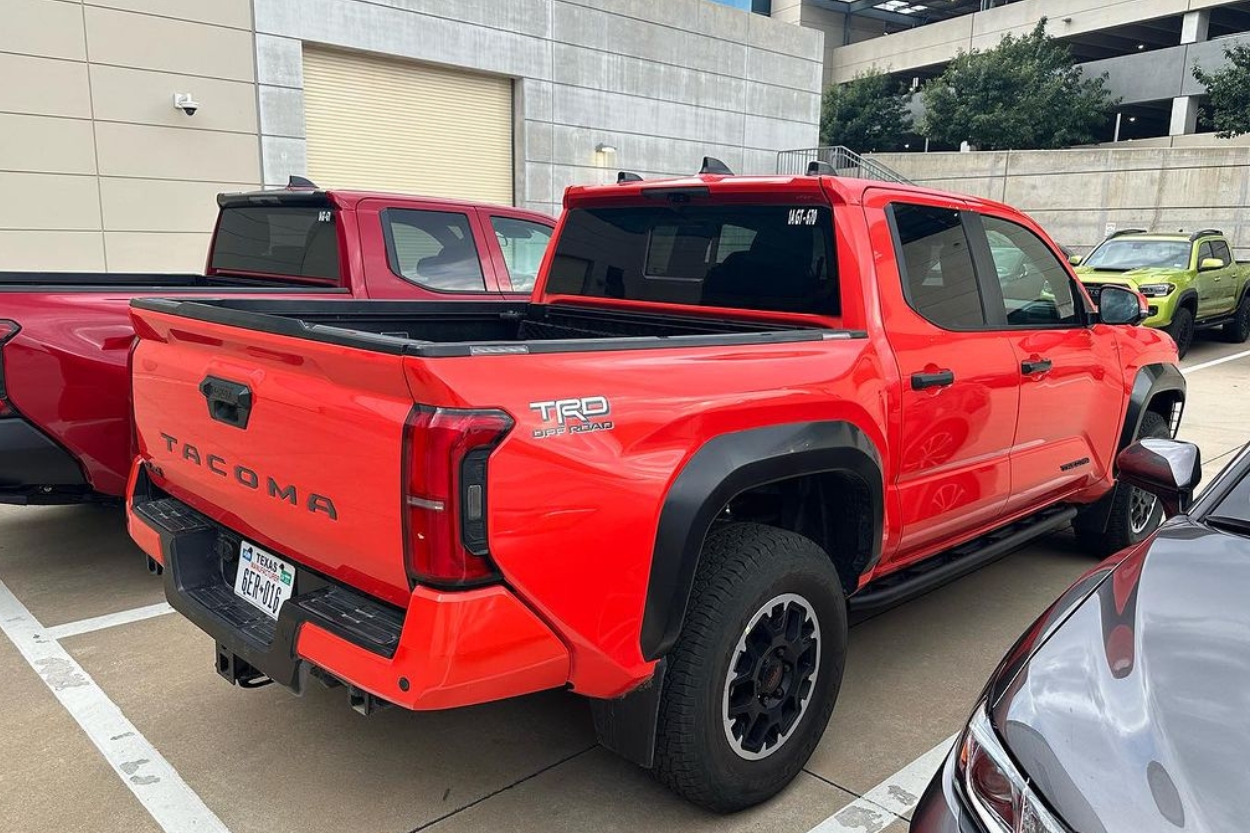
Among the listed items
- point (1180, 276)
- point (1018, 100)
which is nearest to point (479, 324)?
point (1180, 276)

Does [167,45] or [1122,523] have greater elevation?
[167,45]

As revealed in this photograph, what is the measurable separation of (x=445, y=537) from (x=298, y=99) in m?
13.8

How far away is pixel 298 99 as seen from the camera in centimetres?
1403

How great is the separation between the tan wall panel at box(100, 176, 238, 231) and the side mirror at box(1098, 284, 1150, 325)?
1182cm

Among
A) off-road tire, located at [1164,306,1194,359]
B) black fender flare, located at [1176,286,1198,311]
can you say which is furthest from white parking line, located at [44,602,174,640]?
black fender flare, located at [1176,286,1198,311]

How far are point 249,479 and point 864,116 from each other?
137 ft

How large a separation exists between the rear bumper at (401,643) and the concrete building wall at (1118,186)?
27.0m

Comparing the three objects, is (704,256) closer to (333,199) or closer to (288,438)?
(288,438)

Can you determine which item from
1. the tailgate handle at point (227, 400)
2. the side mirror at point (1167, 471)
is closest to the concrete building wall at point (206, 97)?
the tailgate handle at point (227, 400)

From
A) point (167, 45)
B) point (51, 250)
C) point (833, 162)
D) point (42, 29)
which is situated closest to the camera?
point (42, 29)

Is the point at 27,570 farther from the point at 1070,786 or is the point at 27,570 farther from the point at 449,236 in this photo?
the point at 1070,786

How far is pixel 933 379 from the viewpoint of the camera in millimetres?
3354

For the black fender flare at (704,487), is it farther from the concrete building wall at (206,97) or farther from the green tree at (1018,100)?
the green tree at (1018,100)

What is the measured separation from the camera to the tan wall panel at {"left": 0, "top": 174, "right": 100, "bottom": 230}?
11.9 m
